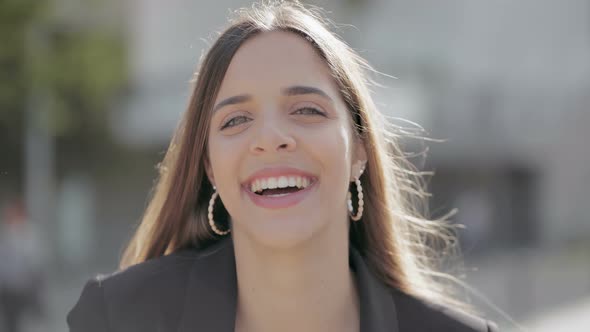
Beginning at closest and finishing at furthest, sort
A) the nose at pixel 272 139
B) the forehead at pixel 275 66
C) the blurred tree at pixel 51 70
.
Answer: the nose at pixel 272 139 < the forehead at pixel 275 66 < the blurred tree at pixel 51 70

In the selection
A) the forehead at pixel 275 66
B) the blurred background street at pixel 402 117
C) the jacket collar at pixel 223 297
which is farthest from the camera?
the blurred background street at pixel 402 117

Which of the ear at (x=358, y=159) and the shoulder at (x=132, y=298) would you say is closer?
the shoulder at (x=132, y=298)

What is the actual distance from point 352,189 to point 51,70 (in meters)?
14.2

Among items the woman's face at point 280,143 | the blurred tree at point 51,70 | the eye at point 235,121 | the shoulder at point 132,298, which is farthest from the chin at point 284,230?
the blurred tree at point 51,70

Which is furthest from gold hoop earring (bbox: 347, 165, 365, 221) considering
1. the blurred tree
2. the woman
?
the blurred tree

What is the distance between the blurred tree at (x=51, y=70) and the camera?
50.5ft

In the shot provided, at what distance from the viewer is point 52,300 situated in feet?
39.8

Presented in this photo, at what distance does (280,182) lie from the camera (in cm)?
233

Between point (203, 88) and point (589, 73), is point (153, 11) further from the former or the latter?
point (203, 88)

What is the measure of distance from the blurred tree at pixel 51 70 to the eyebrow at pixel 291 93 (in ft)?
44.7

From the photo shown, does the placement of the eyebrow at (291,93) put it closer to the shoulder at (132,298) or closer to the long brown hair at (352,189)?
the long brown hair at (352,189)

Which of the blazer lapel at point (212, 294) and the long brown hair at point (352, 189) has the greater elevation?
the long brown hair at point (352, 189)

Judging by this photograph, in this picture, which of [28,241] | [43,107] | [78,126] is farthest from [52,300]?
[78,126]

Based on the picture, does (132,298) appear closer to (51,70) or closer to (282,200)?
(282,200)
